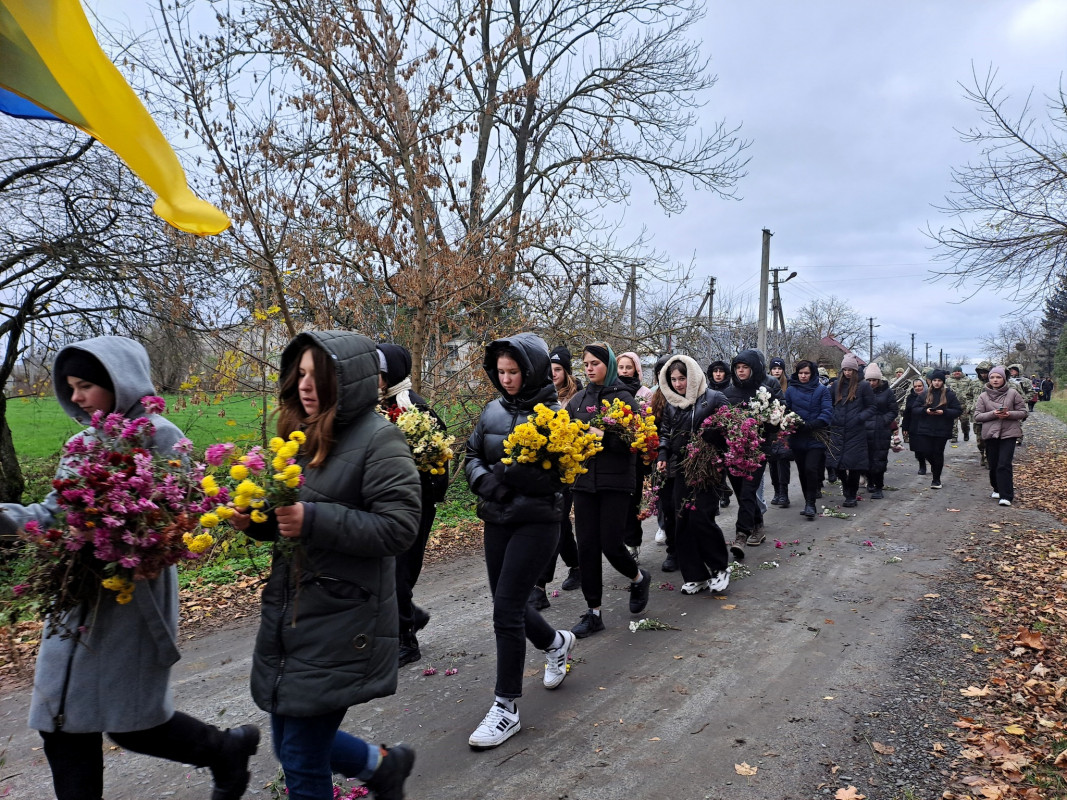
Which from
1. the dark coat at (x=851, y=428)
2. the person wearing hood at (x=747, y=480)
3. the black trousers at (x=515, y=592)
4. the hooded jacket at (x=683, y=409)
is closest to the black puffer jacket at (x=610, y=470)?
the black trousers at (x=515, y=592)

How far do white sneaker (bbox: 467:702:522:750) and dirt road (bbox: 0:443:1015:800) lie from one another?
0.17 ft

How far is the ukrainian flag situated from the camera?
2.20 m

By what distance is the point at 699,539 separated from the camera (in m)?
A: 6.49

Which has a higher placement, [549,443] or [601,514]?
[549,443]

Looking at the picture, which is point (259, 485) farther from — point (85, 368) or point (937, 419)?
point (937, 419)

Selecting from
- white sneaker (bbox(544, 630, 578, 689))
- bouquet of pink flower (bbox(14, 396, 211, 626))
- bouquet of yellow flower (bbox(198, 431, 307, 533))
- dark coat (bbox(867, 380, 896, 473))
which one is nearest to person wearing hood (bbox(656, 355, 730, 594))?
white sneaker (bbox(544, 630, 578, 689))

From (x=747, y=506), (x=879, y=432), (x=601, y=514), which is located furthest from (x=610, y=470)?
(x=879, y=432)

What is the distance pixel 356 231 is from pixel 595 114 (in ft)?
32.9

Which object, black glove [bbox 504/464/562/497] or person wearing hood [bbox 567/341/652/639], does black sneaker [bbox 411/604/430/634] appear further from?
black glove [bbox 504/464/562/497]

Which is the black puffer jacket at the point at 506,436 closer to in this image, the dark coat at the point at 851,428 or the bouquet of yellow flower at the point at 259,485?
the bouquet of yellow flower at the point at 259,485

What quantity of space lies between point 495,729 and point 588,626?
5.92 feet

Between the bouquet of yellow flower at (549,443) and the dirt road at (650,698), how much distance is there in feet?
5.04

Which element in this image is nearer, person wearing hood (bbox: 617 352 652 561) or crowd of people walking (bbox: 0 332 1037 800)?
crowd of people walking (bbox: 0 332 1037 800)

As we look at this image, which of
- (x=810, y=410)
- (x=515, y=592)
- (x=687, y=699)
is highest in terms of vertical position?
(x=810, y=410)
